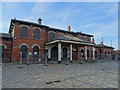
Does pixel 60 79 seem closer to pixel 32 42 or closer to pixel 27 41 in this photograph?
pixel 27 41

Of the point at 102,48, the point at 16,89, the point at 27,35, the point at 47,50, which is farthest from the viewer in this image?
the point at 102,48

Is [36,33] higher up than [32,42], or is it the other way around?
[36,33]

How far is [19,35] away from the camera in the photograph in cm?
1927

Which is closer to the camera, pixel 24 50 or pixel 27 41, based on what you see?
pixel 24 50

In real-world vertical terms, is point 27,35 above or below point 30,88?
above

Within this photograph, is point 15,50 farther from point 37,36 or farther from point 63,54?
point 63,54

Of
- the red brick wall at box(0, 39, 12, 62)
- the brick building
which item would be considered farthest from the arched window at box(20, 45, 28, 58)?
the red brick wall at box(0, 39, 12, 62)

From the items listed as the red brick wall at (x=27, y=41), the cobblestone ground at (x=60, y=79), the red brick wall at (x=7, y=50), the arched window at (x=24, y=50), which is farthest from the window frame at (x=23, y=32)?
the cobblestone ground at (x=60, y=79)

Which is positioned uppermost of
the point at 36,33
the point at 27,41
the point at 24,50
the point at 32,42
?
the point at 36,33

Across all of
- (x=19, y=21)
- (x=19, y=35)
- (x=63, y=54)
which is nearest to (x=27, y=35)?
(x=19, y=35)

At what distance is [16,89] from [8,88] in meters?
0.47

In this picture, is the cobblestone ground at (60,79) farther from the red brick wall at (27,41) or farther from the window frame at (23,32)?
the window frame at (23,32)

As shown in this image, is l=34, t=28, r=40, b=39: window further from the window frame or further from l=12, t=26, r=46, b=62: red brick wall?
the window frame

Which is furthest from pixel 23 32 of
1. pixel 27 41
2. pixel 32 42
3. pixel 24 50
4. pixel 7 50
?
pixel 7 50
